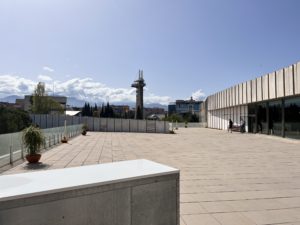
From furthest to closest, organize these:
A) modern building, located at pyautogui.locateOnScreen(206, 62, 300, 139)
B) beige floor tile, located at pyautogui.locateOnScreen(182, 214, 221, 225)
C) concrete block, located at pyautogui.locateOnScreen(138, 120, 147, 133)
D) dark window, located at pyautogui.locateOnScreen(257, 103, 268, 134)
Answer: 1. concrete block, located at pyautogui.locateOnScreen(138, 120, 147, 133)
2. dark window, located at pyautogui.locateOnScreen(257, 103, 268, 134)
3. modern building, located at pyautogui.locateOnScreen(206, 62, 300, 139)
4. beige floor tile, located at pyautogui.locateOnScreen(182, 214, 221, 225)

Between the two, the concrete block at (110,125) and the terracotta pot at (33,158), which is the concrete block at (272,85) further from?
the concrete block at (110,125)

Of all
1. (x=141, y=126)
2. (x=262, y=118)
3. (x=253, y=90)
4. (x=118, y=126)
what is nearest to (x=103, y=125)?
(x=118, y=126)

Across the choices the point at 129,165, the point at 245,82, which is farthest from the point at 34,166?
the point at 245,82

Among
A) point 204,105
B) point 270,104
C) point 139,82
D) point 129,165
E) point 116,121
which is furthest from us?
point 139,82

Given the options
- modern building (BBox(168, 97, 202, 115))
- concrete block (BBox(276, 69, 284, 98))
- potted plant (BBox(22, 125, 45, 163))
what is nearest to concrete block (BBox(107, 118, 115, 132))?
concrete block (BBox(276, 69, 284, 98))

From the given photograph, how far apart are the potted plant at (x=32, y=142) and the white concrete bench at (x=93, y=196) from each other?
25.7 ft

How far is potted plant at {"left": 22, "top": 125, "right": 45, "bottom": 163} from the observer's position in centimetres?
1057

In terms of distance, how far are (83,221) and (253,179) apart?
642 centimetres

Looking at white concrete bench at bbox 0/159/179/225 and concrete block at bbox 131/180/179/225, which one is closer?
white concrete bench at bbox 0/159/179/225

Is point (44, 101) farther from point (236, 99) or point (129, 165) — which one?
point (129, 165)

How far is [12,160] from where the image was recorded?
1059 cm

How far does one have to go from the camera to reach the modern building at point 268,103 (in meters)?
22.7

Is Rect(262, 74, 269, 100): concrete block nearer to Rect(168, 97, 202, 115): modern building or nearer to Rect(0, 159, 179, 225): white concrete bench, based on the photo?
Rect(0, 159, 179, 225): white concrete bench

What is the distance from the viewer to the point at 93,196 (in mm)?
2855
